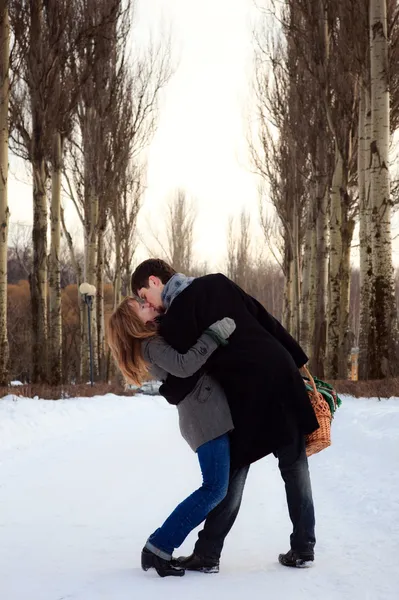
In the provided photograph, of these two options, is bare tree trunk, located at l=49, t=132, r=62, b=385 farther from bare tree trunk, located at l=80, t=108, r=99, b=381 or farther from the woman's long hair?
the woman's long hair

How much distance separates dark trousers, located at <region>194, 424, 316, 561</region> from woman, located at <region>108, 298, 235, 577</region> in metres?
0.10

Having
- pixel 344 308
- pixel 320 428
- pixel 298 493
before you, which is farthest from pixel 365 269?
pixel 298 493

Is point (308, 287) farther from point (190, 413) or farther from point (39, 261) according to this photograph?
point (190, 413)

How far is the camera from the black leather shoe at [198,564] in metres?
3.27

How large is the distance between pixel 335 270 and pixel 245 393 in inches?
492

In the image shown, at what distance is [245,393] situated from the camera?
3.26m

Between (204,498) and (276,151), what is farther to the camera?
(276,151)

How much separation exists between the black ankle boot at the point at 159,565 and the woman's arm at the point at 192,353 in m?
0.88

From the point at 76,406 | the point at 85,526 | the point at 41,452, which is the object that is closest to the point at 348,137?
the point at 76,406

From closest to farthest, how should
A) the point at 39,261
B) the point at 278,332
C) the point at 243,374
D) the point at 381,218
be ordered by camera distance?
the point at 243,374, the point at 278,332, the point at 381,218, the point at 39,261

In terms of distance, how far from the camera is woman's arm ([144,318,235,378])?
3.16 m

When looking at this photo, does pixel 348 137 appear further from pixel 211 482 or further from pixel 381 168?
pixel 211 482

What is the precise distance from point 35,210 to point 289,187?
1095 centimetres

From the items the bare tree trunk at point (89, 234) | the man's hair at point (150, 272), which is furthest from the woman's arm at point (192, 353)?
the bare tree trunk at point (89, 234)
